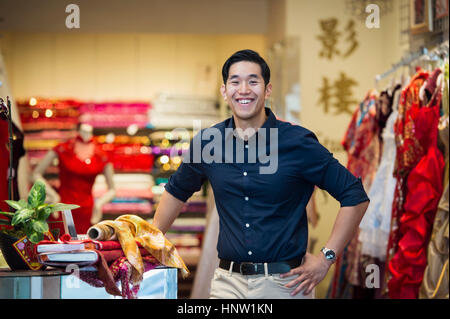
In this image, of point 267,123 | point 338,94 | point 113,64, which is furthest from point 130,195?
point 267,123

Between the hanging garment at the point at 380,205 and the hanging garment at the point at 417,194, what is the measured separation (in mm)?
329

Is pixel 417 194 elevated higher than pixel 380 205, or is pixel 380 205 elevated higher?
pixel 417 194

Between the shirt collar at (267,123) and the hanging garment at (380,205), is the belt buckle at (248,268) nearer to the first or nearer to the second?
the shirt collar at (267,123)

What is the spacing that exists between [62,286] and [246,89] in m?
0.83

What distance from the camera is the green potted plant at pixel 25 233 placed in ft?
7.23

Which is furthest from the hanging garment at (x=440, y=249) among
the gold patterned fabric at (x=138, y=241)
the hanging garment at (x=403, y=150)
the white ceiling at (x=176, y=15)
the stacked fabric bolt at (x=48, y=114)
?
the stacked fabric bolt at (x=48, y=114)

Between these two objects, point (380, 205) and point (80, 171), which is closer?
point (380, 205)

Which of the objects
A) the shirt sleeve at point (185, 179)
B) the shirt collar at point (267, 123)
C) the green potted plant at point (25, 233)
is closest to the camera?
the green potted plant at point (25, 233)

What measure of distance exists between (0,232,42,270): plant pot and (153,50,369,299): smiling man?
0.60m

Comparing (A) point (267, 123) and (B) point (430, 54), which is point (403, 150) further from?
(A) point (267, 123)

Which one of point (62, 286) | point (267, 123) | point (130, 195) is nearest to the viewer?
point (62, 286)

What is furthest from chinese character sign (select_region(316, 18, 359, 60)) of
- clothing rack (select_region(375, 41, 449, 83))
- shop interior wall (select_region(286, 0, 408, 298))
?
clothing rack (select_region(375, 41, 449, 83))

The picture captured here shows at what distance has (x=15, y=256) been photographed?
7.25 ft

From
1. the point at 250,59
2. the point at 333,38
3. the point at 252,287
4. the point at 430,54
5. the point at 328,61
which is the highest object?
the point at 333,38
